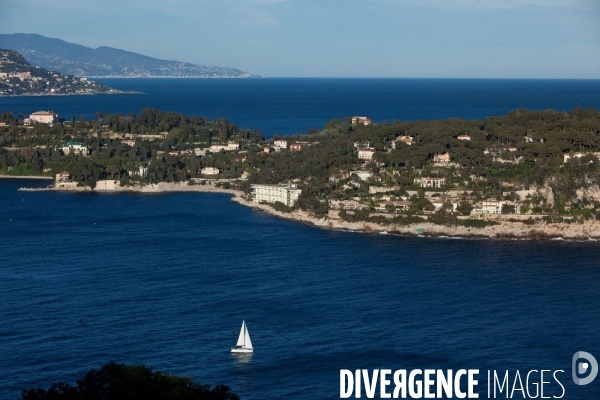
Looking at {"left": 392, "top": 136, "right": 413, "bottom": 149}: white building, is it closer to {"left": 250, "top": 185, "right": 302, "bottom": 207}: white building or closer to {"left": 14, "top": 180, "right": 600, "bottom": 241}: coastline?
{"left": 250, "top": 185, "right": 302, "bottom": 207}: white building

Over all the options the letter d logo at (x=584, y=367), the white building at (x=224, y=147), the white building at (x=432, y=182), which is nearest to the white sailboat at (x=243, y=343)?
the letter d logo at (x=584, y=367)

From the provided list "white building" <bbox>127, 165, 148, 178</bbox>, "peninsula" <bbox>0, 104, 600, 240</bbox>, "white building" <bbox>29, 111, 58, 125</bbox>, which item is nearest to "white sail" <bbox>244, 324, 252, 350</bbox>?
"peninsula" <bbox>0, 104, 600, 240</bbox>

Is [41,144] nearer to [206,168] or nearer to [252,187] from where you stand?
[206,168]

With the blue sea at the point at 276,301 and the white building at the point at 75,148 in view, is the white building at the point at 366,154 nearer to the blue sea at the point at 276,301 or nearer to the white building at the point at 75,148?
the blue sea at the point at 276,301

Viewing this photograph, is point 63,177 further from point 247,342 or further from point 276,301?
point 247,342

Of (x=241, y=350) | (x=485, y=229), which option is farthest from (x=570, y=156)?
(x=241, y=350)
